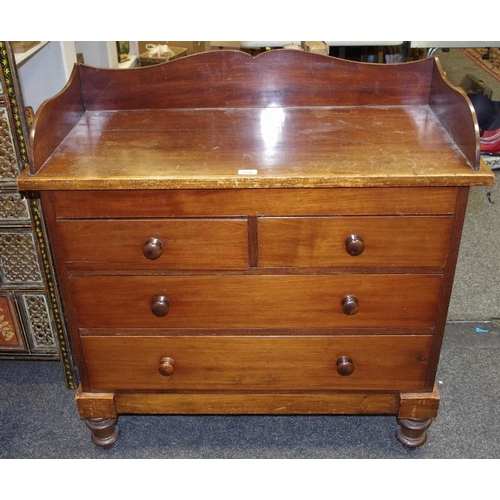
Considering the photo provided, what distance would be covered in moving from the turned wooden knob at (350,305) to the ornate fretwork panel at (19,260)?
886 mm

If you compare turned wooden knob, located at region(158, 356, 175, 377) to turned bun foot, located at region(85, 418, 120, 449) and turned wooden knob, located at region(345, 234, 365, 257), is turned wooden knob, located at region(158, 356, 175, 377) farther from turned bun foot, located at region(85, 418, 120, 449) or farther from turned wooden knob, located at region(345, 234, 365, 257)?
turned wooden knob, located at region(345, 234, 365, 257)

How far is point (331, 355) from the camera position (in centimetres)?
152

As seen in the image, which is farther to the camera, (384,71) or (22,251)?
(22,251)

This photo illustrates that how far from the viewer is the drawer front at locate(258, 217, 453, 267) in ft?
4.37

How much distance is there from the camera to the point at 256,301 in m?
1.44

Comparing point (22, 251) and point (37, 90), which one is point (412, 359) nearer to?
point (22, 251)

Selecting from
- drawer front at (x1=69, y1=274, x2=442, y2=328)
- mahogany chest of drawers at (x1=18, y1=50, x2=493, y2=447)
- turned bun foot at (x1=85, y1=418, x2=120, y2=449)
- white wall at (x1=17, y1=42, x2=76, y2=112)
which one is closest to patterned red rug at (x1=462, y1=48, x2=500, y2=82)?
mahogany chest of drawers at (x1=18, y1=50, x2=493, y2=447)

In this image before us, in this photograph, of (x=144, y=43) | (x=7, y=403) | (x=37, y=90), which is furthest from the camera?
(x=144, y=43)

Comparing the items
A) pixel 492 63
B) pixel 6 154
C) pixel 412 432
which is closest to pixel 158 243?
pixel 6 154

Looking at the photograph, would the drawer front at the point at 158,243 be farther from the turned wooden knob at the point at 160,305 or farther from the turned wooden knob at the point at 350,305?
the turned wooden knob at the point at 350,305

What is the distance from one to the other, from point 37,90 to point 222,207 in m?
1.06

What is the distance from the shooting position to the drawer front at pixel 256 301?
1.41 m

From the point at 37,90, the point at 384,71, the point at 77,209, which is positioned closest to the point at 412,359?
the point at 384,71

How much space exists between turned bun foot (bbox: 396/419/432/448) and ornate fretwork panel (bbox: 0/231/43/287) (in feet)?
3.63
